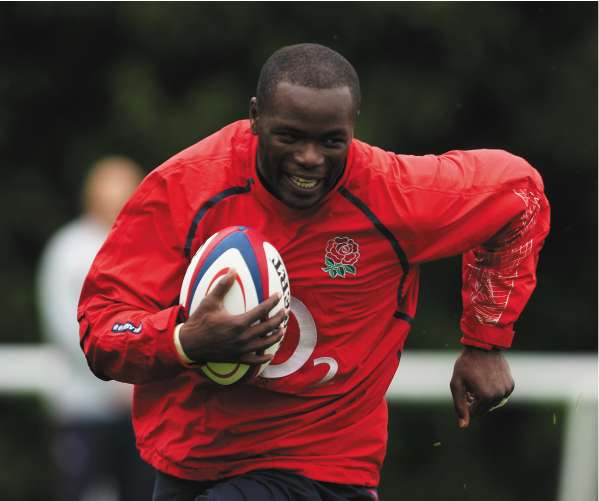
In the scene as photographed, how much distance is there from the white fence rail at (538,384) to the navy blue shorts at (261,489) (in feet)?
14.6

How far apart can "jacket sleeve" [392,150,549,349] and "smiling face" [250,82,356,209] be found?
333 mm

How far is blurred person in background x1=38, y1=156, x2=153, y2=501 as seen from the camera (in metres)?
7.49

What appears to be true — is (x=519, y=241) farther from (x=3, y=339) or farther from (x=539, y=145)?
(x=3, y=339)

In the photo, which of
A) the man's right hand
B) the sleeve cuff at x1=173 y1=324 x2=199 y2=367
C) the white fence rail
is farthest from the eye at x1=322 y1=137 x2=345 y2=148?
the white fence rail

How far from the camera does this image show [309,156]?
4281 mm

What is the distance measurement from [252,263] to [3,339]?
825cm

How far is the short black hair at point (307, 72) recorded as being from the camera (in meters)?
4.33

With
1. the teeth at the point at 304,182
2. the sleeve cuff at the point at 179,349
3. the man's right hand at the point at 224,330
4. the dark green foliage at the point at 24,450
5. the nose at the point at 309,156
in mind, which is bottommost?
the dark green foliage at the point at 24,450

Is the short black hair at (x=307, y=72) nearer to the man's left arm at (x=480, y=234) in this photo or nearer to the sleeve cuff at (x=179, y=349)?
the man's left arm at (x=480, y=234)

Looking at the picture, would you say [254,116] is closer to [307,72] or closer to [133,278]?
[307,72]

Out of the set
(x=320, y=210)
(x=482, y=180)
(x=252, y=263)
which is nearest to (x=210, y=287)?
(x=252, y=263)

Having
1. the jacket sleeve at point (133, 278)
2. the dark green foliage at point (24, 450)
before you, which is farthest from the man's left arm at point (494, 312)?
the dark green foliage at point (24, 450)

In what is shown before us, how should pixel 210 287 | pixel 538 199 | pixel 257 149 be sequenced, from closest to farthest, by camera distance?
pixel 210 287 → pixel 257 149 → pixel 538 199

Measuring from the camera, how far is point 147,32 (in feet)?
40.7
